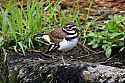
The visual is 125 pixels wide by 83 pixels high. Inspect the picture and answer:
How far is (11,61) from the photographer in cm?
465

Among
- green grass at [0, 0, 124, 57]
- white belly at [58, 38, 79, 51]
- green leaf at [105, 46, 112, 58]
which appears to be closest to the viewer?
white belly at [58, 38, 79, 51]

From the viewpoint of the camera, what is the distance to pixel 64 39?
4426 millimetres

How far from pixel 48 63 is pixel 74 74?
33 centimetres

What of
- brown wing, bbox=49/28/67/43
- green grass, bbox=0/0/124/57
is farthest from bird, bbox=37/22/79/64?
green grass, bbox=0/0/124/57

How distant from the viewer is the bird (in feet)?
14.4

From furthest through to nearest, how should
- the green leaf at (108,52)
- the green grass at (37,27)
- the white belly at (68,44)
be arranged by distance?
the green grass at (37,27) → the green leaf at (108,52) → the white belly at (68,44)

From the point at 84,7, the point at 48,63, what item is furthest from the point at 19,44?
the point at 84,7

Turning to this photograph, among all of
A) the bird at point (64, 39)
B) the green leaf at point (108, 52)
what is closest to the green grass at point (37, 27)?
the green leaf at point (108, 52)

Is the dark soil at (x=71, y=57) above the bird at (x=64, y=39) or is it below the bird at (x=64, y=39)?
below

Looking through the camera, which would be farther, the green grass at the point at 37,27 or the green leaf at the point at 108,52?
the green grass at the point at 37,27

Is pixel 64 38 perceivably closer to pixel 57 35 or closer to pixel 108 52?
pixel 57 35

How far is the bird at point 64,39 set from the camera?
439 centimetres

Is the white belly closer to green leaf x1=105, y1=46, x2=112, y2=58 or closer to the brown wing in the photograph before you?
the brown wing

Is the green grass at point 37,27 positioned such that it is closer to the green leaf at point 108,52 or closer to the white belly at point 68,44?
the green leaf at point 108,52
